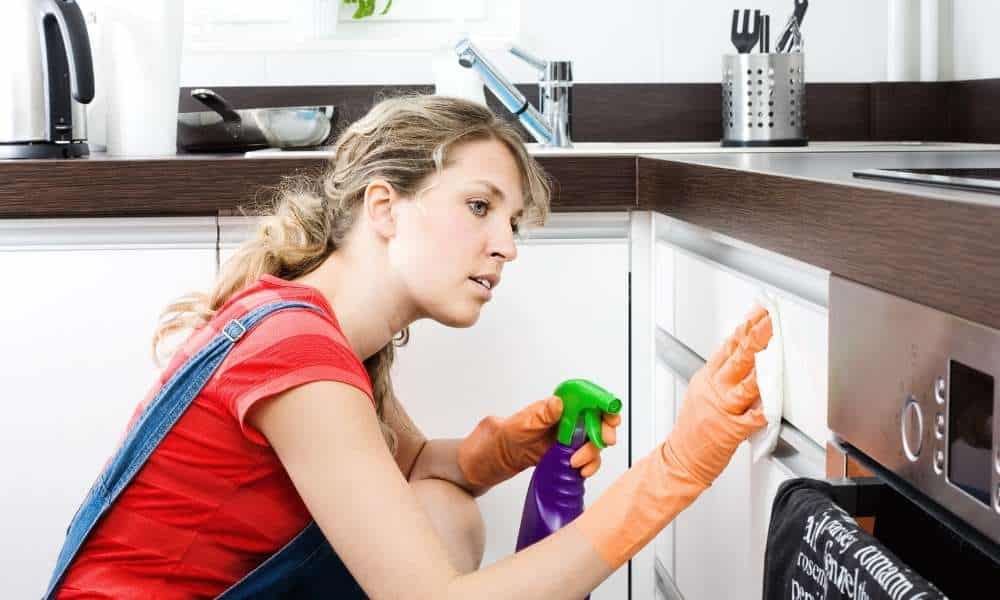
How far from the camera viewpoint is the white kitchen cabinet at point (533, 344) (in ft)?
5.74

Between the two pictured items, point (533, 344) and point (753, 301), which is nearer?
point (753, 301)

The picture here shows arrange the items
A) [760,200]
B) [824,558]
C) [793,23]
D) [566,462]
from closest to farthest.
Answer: [824,558]
[760,200]
[566,462]
[793,23]

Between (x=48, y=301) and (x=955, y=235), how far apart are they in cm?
141

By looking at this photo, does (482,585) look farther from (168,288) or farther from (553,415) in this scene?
(168,288)

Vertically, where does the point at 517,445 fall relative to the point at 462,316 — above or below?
below

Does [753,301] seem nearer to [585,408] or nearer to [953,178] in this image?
[585,408]

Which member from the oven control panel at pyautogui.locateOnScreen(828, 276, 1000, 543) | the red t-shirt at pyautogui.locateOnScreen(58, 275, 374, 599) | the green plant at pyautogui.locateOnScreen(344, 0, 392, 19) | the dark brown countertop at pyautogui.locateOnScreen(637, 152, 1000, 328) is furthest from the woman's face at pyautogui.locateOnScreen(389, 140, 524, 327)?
the green plant at pyautogui.locateOnScreen(344, 0, 392, 19)

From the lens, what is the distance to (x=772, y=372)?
42.0 inches

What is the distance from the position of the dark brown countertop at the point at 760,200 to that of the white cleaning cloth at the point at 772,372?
0.06m

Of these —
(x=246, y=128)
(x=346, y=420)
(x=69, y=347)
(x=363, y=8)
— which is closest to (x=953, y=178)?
(x=346, y=420)

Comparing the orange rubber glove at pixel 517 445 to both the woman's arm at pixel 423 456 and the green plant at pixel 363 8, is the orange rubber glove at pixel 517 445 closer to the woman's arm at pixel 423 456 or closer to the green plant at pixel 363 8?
the woman's arm at pixel 423 456

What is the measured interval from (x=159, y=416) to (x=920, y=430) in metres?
0.73

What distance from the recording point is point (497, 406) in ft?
5.79

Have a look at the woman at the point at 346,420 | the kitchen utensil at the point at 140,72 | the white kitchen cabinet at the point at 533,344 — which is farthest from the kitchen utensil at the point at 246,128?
the woman at the point at 346,420
